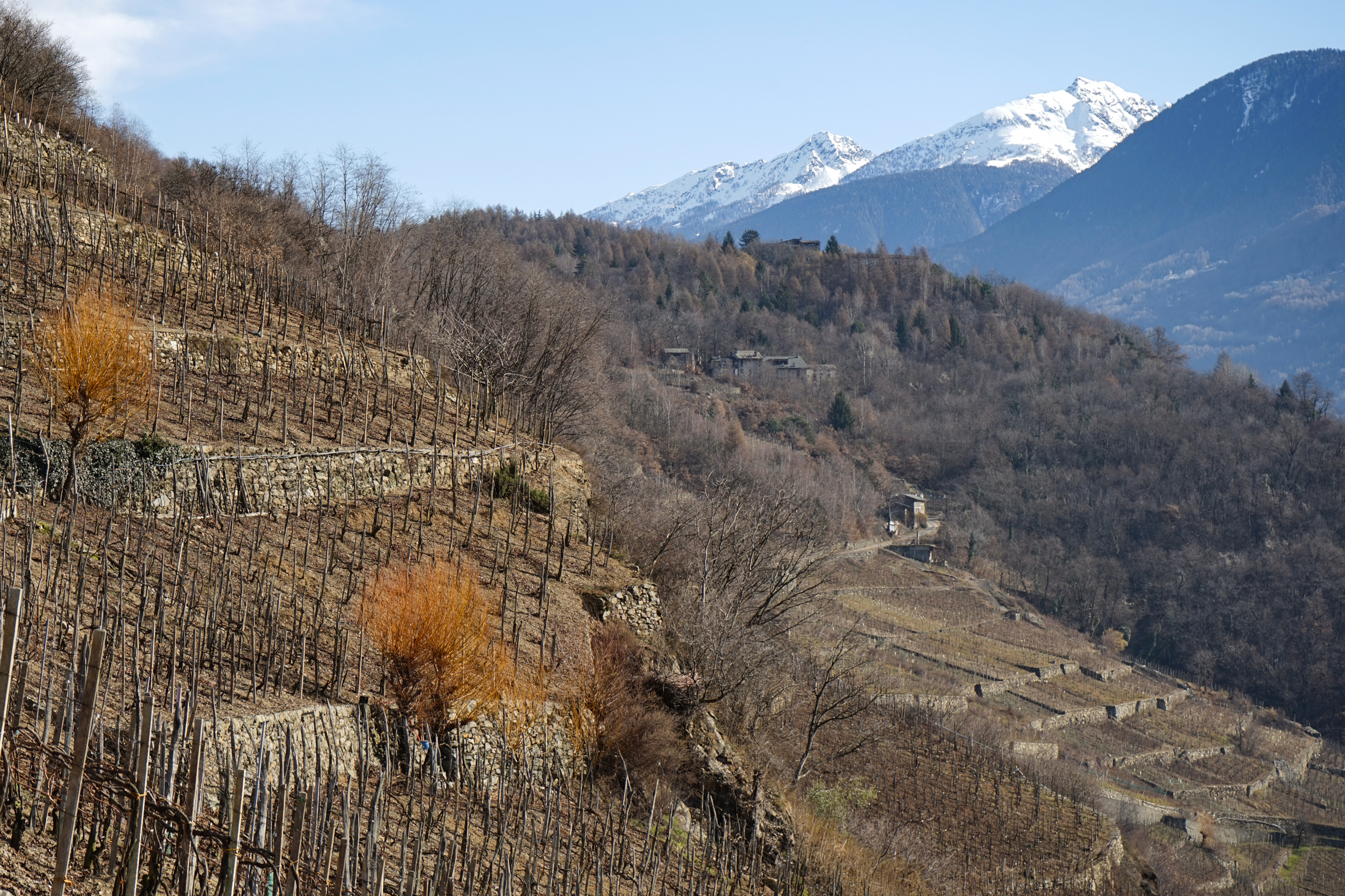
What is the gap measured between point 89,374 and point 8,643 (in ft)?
39.0

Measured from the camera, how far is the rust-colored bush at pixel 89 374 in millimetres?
17141

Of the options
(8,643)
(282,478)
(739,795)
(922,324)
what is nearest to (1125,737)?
(739,795)

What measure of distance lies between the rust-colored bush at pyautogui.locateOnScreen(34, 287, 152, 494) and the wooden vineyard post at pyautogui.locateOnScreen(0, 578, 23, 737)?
10.6 metres

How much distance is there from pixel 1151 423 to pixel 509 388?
108 metres

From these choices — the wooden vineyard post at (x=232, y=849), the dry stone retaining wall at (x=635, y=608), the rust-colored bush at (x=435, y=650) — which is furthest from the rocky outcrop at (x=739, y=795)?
the wooden vineyard post at (x=232, y=849)

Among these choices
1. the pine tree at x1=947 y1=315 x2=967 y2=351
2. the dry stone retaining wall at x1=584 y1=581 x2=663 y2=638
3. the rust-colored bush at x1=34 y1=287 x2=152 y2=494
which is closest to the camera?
the rust-colored bush at x1=34 y1=287 x2=152 y2=494

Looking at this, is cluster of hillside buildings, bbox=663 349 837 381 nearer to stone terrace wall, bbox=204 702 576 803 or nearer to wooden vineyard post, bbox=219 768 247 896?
stone terrace wall, bbox=204 702 576 803

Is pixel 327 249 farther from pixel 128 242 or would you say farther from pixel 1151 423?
pixel 1151 423

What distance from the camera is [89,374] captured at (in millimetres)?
17141

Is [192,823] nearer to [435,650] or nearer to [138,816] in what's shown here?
[138,816]

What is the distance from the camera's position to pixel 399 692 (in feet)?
50.3

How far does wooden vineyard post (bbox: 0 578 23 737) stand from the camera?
663cm

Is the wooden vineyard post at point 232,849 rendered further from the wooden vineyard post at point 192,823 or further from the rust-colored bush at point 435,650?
the rust-colored bush at point 435,650

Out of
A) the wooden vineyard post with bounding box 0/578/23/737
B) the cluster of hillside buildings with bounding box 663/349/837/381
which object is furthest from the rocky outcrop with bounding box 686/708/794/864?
the cluster of hillside buildings with bounding box 663/349/837/381
